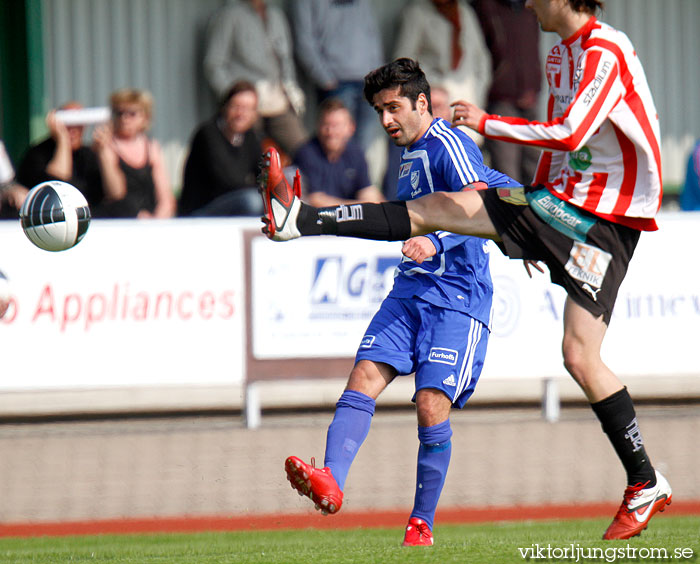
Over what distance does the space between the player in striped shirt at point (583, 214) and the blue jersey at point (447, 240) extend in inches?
13.2

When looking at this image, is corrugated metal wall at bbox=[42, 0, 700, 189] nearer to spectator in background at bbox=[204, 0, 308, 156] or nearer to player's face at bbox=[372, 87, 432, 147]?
spectator in background at bbox=[204, 0, 308, 156]

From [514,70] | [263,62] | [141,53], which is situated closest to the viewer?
[263,62]

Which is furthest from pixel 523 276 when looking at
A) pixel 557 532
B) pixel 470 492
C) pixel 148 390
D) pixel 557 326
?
pixel 557 532

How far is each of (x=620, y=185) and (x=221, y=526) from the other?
11.1 ft

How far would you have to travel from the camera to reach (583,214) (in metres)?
4.91

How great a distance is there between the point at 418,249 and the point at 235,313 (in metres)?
4.87

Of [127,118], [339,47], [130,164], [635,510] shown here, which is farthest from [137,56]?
[635,510]

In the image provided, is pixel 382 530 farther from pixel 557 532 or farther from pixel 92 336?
pixel 92 336

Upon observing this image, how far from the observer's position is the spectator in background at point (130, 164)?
34.2 ft

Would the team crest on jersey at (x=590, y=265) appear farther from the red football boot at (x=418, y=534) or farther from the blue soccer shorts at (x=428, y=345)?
the red football boot at (x=418, y=534)

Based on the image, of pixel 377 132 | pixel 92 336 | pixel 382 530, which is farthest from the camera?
pixel 377 132

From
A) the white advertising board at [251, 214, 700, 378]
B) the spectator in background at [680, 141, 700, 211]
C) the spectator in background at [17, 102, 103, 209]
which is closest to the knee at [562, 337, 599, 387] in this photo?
the white advertising board at [251, 214, 700, 378]

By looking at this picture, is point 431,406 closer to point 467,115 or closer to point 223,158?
point 467,115

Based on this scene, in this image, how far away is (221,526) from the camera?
7.01 metres
